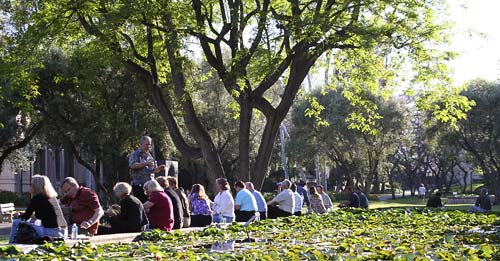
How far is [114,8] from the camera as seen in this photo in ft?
63.5

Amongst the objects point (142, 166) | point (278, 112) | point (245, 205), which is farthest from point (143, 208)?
point (278, 112)

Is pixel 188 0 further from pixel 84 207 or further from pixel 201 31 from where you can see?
pixel 84 207

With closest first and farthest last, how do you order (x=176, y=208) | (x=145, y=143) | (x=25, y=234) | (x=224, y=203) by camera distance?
(x=25, y=234)
(x=176, y=208)
(x=145, y=143)
(x=224, y=203)

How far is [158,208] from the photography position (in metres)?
12.8

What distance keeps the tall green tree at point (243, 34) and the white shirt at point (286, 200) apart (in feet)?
9.05

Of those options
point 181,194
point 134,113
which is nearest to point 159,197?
point 181,194

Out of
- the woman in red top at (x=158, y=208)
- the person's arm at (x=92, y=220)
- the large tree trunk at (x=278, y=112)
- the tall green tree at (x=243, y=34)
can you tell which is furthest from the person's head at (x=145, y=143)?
the large tree trunk at (x=278, y=112)

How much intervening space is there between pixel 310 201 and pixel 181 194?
7.73 meters

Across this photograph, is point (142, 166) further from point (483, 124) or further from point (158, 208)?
point (483, 124)

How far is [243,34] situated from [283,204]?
5517 millimetres

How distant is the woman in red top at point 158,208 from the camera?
12727 millimetres

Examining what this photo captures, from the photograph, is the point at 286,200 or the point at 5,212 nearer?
the point at 286,200

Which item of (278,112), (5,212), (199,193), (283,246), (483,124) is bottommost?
(283,246)

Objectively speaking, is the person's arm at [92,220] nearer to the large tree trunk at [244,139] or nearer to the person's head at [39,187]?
the person's head at [39,187]
